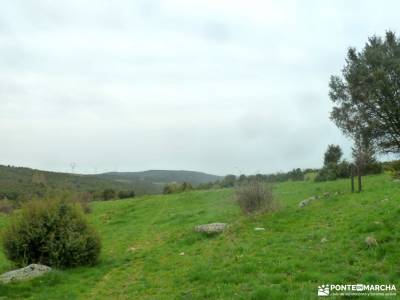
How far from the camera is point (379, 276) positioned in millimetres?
7961

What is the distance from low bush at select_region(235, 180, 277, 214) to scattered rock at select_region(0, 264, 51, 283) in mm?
10075

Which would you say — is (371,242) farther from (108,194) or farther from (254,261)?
(108,194)

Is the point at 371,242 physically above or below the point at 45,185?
below

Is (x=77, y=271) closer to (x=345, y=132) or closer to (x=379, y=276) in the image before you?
(x=379, y=276)

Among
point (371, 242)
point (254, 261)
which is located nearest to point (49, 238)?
point (254, 261)

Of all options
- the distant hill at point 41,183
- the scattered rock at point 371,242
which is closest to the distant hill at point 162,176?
the distant hill at point 41,183

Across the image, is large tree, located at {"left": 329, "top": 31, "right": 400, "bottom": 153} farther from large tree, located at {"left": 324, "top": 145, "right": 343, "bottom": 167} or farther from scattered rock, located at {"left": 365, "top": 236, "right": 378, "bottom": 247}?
large tree, located at {"left": 324, "top": 145, "right": 343, "bottom": 167}

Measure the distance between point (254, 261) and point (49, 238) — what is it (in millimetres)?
7646

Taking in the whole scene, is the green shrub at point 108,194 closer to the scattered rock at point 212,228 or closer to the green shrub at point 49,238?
the scattered rock at point 212,228

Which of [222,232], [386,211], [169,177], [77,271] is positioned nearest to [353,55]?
[386,211]

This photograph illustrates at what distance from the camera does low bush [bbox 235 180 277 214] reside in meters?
19.2

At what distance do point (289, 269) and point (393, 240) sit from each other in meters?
2.92

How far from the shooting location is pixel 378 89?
47.7 ft

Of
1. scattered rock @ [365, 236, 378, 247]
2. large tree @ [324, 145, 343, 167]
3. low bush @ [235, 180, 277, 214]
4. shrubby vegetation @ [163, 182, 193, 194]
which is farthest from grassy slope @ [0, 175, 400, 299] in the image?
Answer: shrubby vegetation @ [163, 182, 193, 194]
